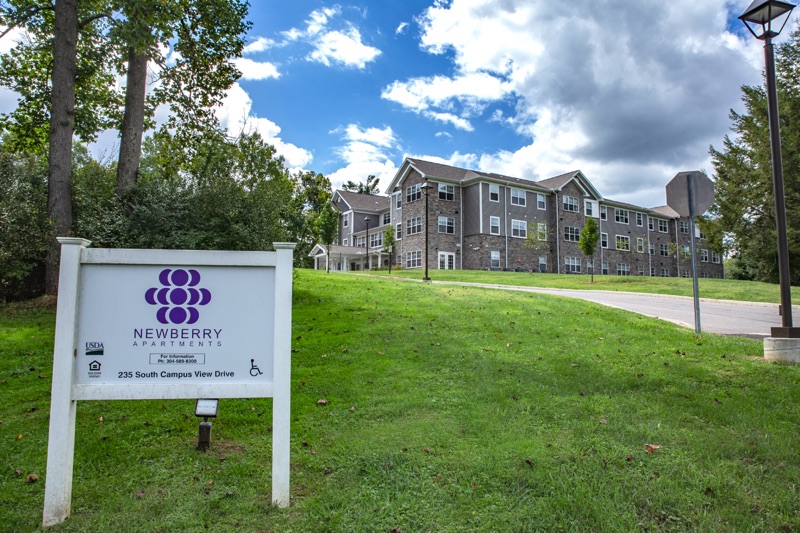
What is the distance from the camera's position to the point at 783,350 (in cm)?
662

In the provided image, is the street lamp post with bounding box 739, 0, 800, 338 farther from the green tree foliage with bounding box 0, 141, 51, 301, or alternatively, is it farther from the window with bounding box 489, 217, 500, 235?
the window with bounding box 489, 217, 500, 235

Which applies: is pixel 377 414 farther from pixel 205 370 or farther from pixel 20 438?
pixel 20 438

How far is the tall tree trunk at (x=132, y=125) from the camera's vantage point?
37.0 ft

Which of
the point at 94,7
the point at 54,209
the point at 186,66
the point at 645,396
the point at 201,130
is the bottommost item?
the point at 645,396

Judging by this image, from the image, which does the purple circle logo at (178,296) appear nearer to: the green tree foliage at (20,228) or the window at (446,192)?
the green tree foliage at (20,228)

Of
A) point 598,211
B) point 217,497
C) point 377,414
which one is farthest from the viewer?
point 598,211

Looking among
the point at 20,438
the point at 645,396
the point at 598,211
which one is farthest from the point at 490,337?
the point at 598,211

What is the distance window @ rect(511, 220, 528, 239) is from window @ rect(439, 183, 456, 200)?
18.1 ft

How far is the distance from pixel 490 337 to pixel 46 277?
9.92 meters

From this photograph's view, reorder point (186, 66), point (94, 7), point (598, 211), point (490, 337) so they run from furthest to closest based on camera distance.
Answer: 1. point (598, 211)
2. point (186, 66)
3. point (94, 7)
4. point (490, 337)

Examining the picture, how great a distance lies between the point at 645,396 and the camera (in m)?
5.31

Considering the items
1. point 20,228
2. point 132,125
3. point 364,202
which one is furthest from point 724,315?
point 364,202

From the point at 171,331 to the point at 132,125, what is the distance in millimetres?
10087

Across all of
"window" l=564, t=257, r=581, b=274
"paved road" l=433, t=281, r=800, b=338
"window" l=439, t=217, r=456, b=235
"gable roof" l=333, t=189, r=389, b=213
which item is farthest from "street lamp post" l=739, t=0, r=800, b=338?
"gable roof" l=333, t=189, r=389, b=213
